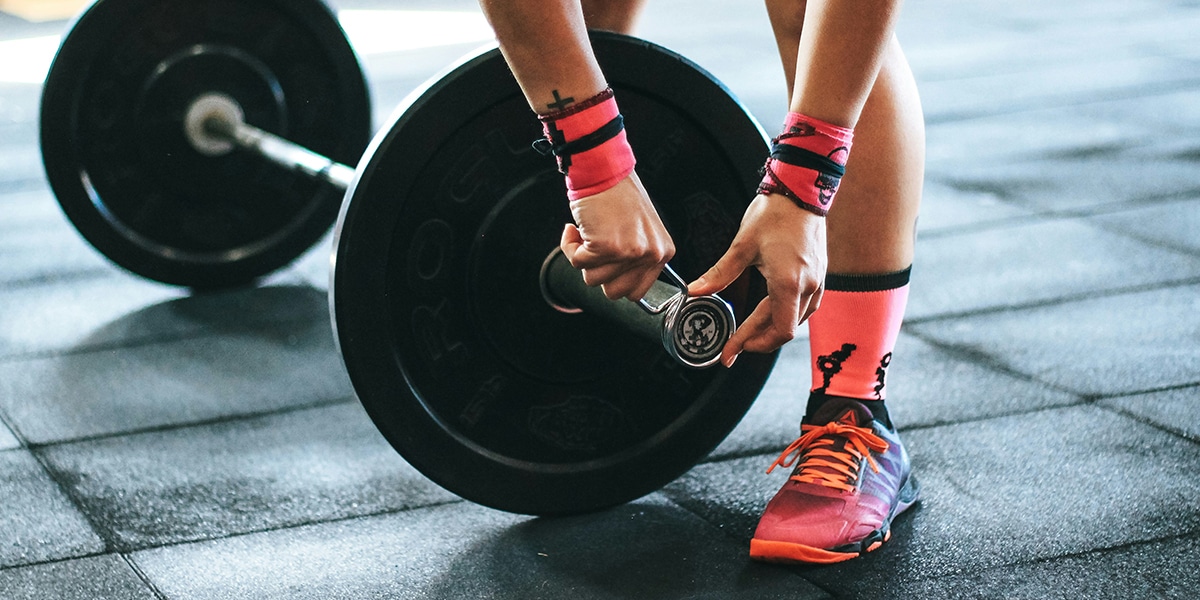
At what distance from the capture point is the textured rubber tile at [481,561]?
3.62 ft

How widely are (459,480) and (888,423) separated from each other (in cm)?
43

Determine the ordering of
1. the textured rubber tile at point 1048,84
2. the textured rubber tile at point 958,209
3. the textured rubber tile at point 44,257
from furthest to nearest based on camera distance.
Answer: the textured rubber tile at point 1048,84
the textured rubber tile at point 958,209
the textured rubber tile at point 44,257

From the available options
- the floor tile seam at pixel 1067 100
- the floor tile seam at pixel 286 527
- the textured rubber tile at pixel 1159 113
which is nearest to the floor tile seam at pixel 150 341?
the floor tile seam at pixel 286 527

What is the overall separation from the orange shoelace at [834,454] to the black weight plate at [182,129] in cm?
107

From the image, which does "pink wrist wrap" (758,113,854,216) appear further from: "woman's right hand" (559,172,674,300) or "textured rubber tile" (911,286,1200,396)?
"textured rubber tile" (911,286,1200,396)

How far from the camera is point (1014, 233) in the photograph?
7.23ft

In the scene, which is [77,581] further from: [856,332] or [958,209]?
[958,209]

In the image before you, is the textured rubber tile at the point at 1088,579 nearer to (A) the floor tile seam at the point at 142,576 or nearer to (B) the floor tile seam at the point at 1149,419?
(B) the floor tile seam at the point at 1149,419

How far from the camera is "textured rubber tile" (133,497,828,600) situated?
3.62 feet

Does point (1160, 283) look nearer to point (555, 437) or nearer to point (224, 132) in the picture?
point (555, 437)

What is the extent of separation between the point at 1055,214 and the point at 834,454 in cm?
129

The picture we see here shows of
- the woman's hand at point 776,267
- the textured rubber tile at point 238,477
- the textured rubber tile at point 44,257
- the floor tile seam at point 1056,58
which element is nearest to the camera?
the woman's hand at point 776,267

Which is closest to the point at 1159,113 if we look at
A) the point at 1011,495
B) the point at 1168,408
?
the point at 1168,408

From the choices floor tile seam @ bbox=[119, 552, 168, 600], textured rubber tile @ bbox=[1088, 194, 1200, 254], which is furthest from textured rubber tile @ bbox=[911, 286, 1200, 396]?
floor tile seam @ bbox=[119, 552, 168, 600]
